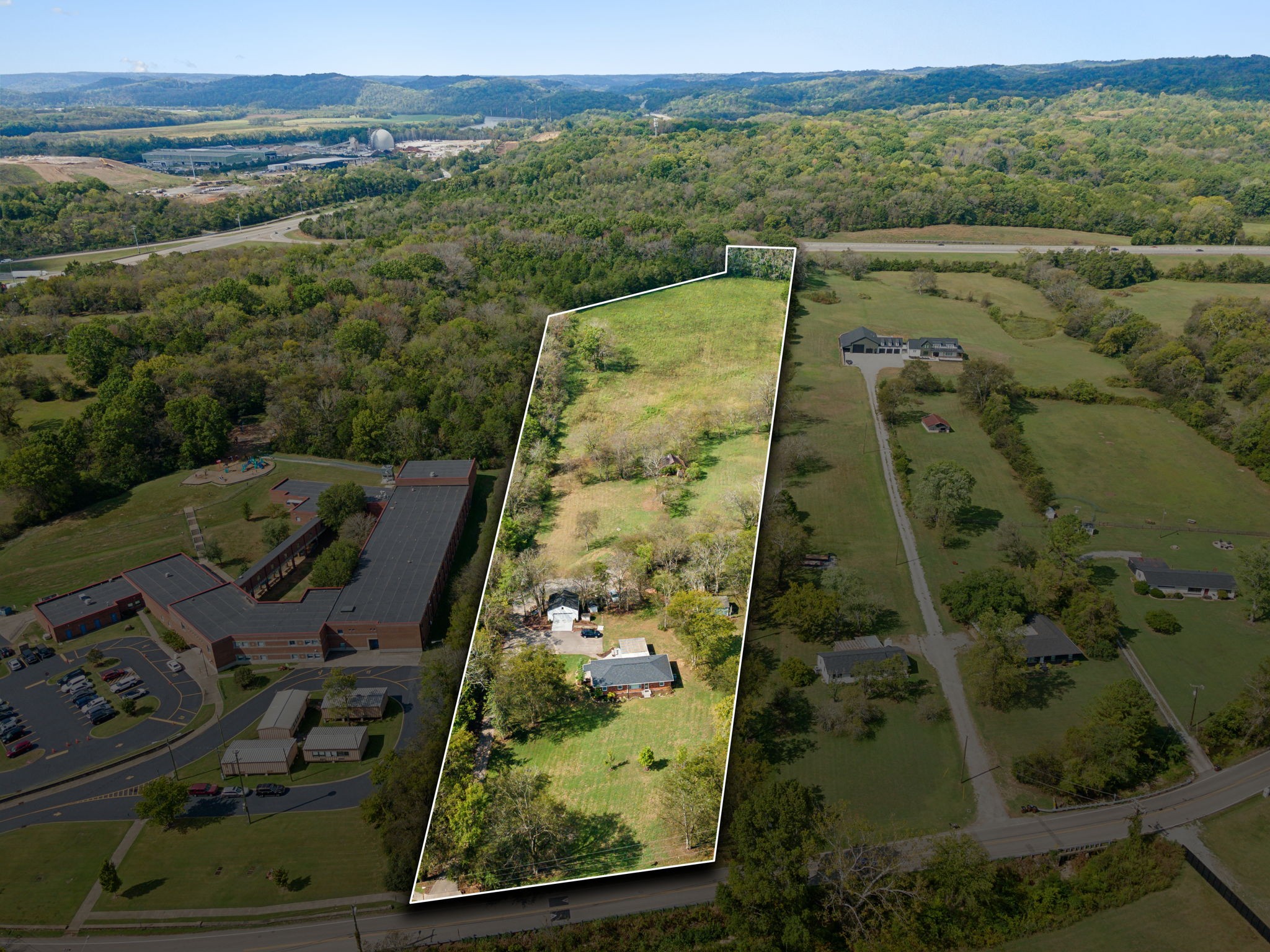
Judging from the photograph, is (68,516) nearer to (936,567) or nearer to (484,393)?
(484,393)

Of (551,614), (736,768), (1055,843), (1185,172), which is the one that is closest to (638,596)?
(551,614)

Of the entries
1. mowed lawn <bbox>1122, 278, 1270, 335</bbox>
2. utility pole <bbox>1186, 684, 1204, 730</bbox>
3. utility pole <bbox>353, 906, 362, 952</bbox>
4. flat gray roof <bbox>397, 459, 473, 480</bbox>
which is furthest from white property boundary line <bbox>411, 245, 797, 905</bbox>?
mowed lawn <bbox>1122, 278, 1270, 335</bbox>

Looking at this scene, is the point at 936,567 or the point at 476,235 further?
the point at 476,235

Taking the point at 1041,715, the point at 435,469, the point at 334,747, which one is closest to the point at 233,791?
the point at 334,747

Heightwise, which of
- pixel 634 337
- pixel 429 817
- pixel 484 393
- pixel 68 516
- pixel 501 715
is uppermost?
pixel 634 337

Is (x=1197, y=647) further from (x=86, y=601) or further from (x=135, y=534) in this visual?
(x=135, y=534)

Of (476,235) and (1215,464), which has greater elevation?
(476,235)

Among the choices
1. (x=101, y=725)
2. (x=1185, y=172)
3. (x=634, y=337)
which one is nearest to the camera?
(x=634, y=337)

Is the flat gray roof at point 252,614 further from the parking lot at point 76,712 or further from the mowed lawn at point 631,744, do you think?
the mowed lawn at point 631,744
